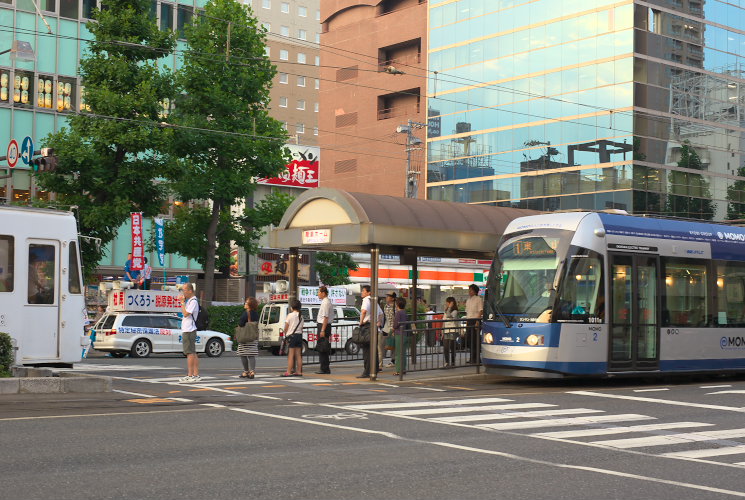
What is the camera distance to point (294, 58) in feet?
357

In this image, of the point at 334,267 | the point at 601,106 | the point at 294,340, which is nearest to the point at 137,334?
the point at 294,340

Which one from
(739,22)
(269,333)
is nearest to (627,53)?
(739,22)

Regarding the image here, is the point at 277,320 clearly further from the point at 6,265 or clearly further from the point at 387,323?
the point at 6,265

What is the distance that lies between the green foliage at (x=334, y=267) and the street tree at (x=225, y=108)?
1522cm

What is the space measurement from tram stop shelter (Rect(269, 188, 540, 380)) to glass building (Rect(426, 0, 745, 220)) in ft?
128

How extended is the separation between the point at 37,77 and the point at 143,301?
1695 centimetres

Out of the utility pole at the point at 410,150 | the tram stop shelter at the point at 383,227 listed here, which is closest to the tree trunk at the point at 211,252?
the utility pole at the point at 410,150

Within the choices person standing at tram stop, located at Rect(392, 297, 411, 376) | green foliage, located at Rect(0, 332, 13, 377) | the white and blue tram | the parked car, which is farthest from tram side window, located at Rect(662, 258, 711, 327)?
the parked car

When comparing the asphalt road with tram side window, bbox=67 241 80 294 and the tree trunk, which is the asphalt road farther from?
the tree trunk

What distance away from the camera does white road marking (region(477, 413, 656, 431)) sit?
1316 centimetres

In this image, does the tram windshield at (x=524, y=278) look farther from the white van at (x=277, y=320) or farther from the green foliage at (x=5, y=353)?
the white van at (x=277, y=320)

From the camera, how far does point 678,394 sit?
60.3 feet

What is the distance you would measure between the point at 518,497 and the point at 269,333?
29.6 meters

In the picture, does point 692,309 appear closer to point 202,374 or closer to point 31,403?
point 202,374
